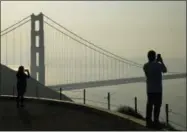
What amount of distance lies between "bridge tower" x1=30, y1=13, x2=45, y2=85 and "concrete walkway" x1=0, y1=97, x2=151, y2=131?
485 inches

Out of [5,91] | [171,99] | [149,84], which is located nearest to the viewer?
[149,84]

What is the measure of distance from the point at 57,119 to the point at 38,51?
15964mm

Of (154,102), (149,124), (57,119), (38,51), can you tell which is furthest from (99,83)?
(154,102)

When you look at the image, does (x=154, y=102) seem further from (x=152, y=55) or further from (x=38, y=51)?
(x=38, y=51)

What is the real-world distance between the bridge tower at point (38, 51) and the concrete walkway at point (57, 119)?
12325 mm

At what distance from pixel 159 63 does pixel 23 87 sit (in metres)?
3.30

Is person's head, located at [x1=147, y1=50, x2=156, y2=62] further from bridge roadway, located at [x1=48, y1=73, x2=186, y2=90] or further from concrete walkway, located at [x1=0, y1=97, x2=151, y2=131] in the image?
bridge roadway, located at [x1=48, y1=73, x2=186, y2=90]

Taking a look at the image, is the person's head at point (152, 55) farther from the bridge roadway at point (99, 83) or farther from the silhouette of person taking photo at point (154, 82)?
the bridge roadway at point (99, 83)

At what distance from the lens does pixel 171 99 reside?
29.7 meters

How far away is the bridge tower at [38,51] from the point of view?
20.1 metres

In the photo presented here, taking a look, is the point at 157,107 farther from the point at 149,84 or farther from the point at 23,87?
the point at 23,87

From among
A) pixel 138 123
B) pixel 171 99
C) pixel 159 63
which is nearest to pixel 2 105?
pixel 138 123

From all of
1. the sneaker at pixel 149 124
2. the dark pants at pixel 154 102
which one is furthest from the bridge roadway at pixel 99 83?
the dark pants at pixel 154 102

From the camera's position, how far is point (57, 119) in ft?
19.0
